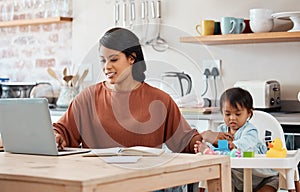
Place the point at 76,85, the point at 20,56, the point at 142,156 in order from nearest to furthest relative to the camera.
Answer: the point at 142,156
the point at 76,85
the point at 20,56

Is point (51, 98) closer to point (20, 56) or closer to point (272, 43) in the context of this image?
point (20, 56)

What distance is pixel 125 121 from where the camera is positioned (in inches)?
115

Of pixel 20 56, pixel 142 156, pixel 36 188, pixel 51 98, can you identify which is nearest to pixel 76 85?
pixel 51 98

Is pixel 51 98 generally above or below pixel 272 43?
below

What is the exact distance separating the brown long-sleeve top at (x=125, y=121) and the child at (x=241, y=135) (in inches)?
11.1

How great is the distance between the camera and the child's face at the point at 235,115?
11.3 feet

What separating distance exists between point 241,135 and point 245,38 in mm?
1200

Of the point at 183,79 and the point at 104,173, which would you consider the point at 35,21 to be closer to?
the point at 183,79

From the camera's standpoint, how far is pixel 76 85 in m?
5.40

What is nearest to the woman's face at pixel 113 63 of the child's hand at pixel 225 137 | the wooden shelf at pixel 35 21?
the child's hand at pixel 225 137

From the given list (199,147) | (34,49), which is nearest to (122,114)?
(199,147)

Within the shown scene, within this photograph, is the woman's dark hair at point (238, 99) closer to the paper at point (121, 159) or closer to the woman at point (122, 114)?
the woman at point (122, 114)

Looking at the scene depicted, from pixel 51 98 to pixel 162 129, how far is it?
2.84 m

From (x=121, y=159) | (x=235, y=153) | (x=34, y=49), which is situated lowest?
(x=235, y=153)
